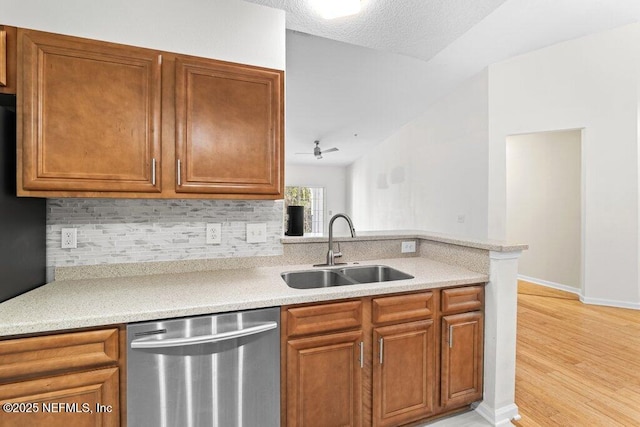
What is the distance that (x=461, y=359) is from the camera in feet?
5.89

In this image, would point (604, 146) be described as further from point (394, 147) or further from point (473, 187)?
point (394, 147)

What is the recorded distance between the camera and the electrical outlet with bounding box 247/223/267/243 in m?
2.01

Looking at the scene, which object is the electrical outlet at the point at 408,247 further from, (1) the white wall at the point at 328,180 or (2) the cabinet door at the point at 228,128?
(1) the white wall at the point at 328,180

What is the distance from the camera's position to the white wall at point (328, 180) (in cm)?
945

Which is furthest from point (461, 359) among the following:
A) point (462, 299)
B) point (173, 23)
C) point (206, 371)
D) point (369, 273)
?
point (173, 23)

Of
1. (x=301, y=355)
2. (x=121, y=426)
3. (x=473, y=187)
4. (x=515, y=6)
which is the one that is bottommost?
(x=121, y=426)

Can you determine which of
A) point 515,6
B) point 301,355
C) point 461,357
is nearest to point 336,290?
point 301,355

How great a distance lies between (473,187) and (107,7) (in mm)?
4792

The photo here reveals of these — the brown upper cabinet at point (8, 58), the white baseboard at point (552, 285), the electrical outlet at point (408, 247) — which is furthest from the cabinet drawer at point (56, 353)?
the white baseboard at point (552, 285)

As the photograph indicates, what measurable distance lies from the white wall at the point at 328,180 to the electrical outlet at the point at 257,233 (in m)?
7.39

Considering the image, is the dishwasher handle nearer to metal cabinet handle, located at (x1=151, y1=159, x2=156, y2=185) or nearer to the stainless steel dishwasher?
the stainless steel dishwasher

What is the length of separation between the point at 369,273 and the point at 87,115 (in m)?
1.77

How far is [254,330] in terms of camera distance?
1337 millimetres

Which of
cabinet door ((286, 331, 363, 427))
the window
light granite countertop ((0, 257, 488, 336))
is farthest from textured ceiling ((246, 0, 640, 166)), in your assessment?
the window
